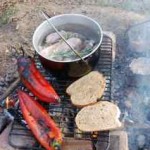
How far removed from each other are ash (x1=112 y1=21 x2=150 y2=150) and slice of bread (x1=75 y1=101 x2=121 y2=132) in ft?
1.69

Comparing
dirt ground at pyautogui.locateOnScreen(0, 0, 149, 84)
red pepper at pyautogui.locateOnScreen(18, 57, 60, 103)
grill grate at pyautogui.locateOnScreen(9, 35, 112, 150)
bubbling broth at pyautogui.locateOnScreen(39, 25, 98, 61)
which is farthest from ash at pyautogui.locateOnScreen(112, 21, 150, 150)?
red pepper at pyautogui.locateOnScreen(18, 57, 60, 103)

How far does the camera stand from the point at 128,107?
3557mm

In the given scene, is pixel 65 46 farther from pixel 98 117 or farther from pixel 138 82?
pixel 138 82

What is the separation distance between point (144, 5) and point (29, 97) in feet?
8.25

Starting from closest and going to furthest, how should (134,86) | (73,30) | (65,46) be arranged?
(65,46), (73,30), (134,86)

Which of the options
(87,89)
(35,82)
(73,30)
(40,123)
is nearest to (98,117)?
(87,89)

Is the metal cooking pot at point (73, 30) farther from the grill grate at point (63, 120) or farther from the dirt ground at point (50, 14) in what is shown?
the dirt ground at point (50, 14)

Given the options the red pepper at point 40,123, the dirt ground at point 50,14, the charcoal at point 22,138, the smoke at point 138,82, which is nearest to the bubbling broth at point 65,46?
the red pepper at point 40,123

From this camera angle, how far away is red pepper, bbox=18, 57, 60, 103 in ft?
9.64

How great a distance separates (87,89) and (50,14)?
1.91 m

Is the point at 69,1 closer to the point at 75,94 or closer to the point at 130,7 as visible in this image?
the point at 130,7

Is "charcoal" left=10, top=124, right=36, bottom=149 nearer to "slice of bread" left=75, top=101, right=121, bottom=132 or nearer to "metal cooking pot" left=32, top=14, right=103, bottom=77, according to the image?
"slice of bread" left=75, top=101, right=121, bottom=132

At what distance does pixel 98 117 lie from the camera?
2.90m

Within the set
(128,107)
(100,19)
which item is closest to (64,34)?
(128,107)
